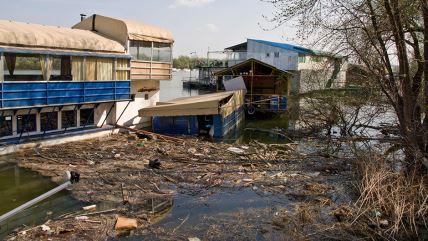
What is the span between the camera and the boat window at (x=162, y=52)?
2341cm

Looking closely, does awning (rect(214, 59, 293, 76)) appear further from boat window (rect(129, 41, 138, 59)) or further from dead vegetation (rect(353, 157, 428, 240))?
dead vegetation (rect(353, 157, 428, 240))

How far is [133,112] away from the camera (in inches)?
910

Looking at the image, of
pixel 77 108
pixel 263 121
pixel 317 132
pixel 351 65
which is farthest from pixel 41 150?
pixel 263 121

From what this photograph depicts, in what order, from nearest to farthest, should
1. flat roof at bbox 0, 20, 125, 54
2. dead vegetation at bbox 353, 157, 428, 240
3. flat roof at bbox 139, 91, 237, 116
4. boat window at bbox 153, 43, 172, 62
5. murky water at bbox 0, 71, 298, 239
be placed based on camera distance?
dead vegetation at bbox 353, 157, 428, 240 → murky water at bbox 0, 71, 298, 239 → flat roof at bbox 0, 20, 125, 54 → flat roof at bbox 139, 91, 237, 116 → boat window at bbox 153, 43, 172, 62

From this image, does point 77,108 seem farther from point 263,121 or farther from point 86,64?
point 263,121

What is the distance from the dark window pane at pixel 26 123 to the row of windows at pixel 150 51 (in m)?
6.28

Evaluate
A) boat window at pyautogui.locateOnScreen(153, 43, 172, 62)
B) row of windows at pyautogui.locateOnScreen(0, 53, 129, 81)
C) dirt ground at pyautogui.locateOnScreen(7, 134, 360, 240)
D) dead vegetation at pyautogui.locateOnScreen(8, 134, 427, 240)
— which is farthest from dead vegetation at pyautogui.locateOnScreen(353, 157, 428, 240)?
boat window at pyautogui.locateOnScreen(153, 43, 172, 62)

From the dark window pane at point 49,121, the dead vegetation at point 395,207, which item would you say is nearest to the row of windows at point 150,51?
the dark window pane at point 49,121

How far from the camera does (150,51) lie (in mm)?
22984

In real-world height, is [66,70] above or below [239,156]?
above

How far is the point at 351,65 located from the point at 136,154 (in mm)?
8613

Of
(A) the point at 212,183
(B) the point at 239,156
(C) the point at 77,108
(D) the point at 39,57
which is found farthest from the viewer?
(C) the point at 77,108

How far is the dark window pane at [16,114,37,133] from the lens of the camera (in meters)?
16.7

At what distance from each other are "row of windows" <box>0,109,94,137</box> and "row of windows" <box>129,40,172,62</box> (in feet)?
12.7
